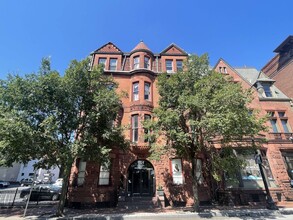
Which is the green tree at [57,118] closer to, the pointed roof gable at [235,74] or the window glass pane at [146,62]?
the window glass pane at [146,62]

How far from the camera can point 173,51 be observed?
22.0 meters

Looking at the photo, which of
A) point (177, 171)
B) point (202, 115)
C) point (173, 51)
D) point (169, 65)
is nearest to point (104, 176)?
point (177, 171)

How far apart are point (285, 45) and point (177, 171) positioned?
28.4 m

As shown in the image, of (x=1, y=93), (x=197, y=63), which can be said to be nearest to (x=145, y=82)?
(x=197, y=63)

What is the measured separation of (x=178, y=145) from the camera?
41.7ft

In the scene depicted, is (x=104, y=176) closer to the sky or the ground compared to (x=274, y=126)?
closer to the ground

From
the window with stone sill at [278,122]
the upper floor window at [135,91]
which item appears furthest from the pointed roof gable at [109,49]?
the window with stone sill at [278,122]

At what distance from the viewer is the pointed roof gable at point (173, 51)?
21.7m

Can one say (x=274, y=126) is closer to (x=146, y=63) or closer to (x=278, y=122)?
(x=278, y=122)

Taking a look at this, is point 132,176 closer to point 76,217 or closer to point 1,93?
point 76,217

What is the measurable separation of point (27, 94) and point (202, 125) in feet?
37.6

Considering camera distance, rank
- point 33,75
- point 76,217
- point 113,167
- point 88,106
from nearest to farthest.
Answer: point 76,217, point 33,75, point 88,106, point 113,167

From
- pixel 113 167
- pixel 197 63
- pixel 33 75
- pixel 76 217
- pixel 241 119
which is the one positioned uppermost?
pixel 197 63

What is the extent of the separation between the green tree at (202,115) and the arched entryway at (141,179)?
394 cm
